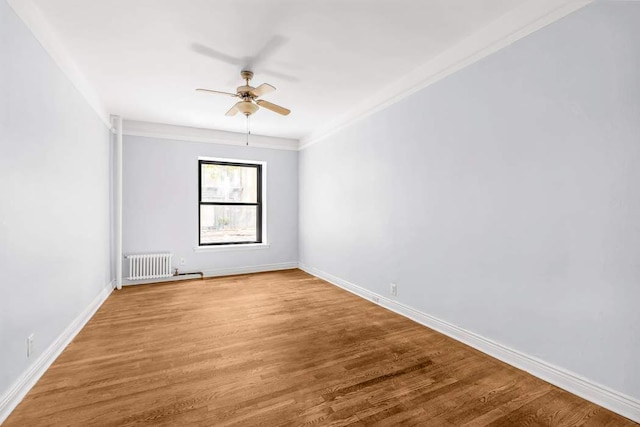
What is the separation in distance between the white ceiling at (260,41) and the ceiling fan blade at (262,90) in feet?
0.93

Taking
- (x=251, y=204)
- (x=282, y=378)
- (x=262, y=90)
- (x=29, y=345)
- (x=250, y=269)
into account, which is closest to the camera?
(x=29, y=345)

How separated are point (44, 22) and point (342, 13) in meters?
2.26

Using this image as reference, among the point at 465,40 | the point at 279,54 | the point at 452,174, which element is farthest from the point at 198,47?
the point at 452,174

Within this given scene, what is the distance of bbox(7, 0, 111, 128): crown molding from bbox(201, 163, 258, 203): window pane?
86.2 inches

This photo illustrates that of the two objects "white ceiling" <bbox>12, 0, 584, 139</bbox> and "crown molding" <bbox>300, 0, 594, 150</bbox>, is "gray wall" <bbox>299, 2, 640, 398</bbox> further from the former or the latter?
"white ceiling" <bbox>12, 0, 584, 139</bbox>

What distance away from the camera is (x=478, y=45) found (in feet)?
8.46

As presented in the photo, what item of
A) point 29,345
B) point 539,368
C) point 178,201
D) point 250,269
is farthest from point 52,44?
point 539,368

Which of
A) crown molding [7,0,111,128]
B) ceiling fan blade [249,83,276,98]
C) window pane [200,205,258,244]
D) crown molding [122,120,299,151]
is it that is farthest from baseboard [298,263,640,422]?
crown molding [7,0,111,128]

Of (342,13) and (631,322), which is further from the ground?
(342,13)

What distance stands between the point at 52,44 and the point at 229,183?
351cm

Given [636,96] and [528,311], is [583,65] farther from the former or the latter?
[528,311]

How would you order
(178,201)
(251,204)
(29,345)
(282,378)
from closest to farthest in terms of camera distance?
(29,345) → (282,378) → (178,201) → (251,204)

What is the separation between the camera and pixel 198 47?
272cm

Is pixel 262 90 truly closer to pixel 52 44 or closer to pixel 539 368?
pixel 52 44
